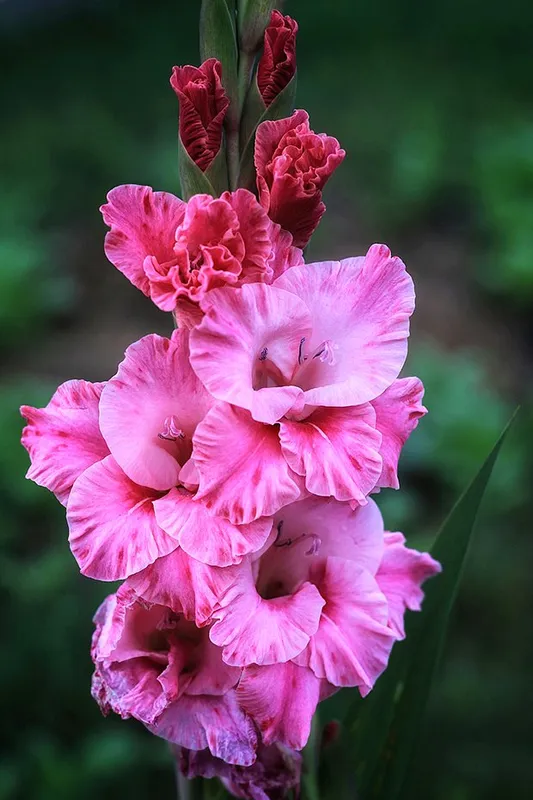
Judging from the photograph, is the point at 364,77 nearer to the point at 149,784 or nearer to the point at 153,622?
the point at 149,784

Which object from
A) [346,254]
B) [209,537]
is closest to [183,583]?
[209,537]

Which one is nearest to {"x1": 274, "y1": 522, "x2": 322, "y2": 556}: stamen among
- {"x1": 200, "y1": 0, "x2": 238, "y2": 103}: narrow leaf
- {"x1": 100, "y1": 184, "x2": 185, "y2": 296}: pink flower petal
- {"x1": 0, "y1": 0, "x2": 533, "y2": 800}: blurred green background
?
{"x1": 100, "y1": 184, "x2": 185, "y2": 296}: pink flower petal

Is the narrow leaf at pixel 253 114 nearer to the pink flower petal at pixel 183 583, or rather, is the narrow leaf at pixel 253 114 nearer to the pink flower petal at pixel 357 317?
the pink flower petal at pixel 357 317

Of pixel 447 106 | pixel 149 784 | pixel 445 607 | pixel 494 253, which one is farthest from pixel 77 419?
pixel 447 106

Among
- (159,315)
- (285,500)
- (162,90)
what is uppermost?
(162,90)

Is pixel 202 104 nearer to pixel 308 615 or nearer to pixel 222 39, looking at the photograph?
pixel 222 39

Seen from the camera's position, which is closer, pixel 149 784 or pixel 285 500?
pixel 285 500

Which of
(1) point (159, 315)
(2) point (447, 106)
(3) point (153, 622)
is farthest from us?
(2) point (447, 106)
